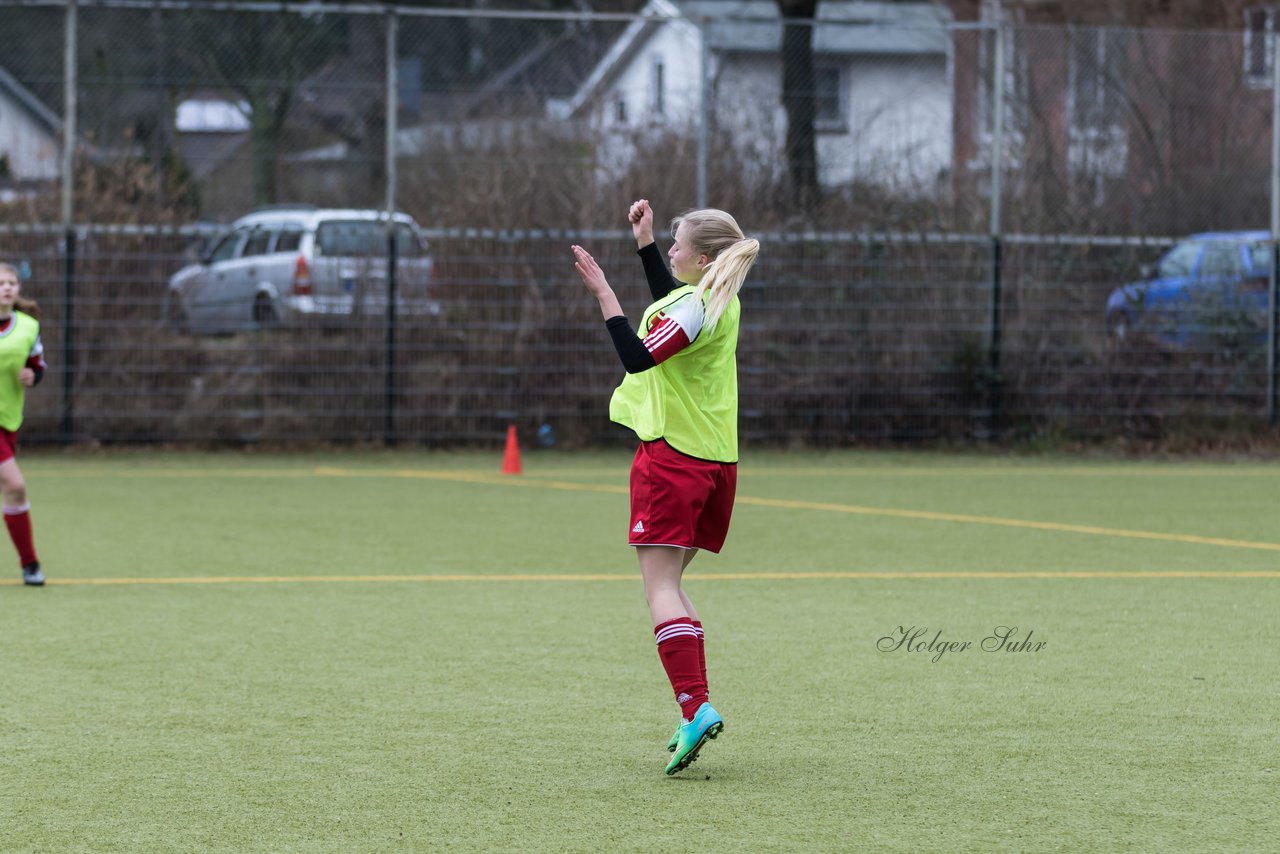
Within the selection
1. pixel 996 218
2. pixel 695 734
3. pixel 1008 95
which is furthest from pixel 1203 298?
pixel 695 734

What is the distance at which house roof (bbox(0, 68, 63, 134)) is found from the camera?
16.2 m

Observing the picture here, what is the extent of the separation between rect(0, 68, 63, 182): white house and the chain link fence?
4cm

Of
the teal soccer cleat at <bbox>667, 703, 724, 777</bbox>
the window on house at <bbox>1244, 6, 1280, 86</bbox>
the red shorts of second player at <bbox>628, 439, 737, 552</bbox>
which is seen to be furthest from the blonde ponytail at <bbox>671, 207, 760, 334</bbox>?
the window on house at <bbox>1244, 6, 1280, 86</bbox>

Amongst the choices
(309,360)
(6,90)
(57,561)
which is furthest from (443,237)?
(57,561)

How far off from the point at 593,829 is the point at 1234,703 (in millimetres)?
2720

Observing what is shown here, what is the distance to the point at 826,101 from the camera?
661 inches

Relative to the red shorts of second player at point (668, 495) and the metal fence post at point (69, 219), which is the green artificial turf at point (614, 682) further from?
the metal fence post at point (69, 219)

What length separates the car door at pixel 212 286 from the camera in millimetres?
15898

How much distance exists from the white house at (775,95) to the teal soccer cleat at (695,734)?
11.7 meters

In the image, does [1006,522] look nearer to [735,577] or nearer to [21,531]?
[735,577]

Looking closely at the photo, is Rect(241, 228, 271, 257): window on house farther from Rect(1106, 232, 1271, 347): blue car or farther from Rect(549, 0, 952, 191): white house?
Rect(1106, 232, 1271, 347): blue car

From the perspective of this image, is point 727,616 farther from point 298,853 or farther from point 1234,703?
point 298,853

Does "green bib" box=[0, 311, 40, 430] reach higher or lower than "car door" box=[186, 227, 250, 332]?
lower

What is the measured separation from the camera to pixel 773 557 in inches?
401
